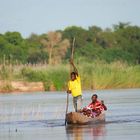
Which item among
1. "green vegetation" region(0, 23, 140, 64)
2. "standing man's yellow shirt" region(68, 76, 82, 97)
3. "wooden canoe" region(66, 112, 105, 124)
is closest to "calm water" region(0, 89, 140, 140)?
"wooden canoe" region(66, 112, 105, 124)

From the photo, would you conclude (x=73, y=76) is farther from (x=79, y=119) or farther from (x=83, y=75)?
(x=83, y=75)

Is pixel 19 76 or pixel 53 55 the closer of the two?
pixel 19 76

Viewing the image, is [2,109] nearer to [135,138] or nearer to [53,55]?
[135,138]

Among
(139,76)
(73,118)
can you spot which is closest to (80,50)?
(139,76)

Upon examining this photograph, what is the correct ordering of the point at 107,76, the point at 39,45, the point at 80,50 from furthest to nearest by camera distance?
1. the point at 39,45
2. the point at 80,50
3. the point at 107,76

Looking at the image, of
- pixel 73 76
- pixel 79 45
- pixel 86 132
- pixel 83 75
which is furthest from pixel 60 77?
pixel 79 45

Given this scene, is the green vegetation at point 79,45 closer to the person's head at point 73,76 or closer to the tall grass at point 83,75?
the tall grass at point 83,75

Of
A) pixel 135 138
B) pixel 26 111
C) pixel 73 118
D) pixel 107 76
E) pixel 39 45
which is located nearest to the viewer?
pixel 135 138

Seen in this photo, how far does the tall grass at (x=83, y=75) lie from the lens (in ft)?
169

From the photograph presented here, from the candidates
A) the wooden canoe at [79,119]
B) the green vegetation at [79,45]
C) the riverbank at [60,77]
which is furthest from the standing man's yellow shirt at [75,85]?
the green vegetation at [79,45]

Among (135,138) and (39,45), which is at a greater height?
(39,45)

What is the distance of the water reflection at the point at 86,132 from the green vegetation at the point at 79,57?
993 inches

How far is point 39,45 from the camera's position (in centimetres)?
9569

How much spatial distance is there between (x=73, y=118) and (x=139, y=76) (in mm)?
26999
